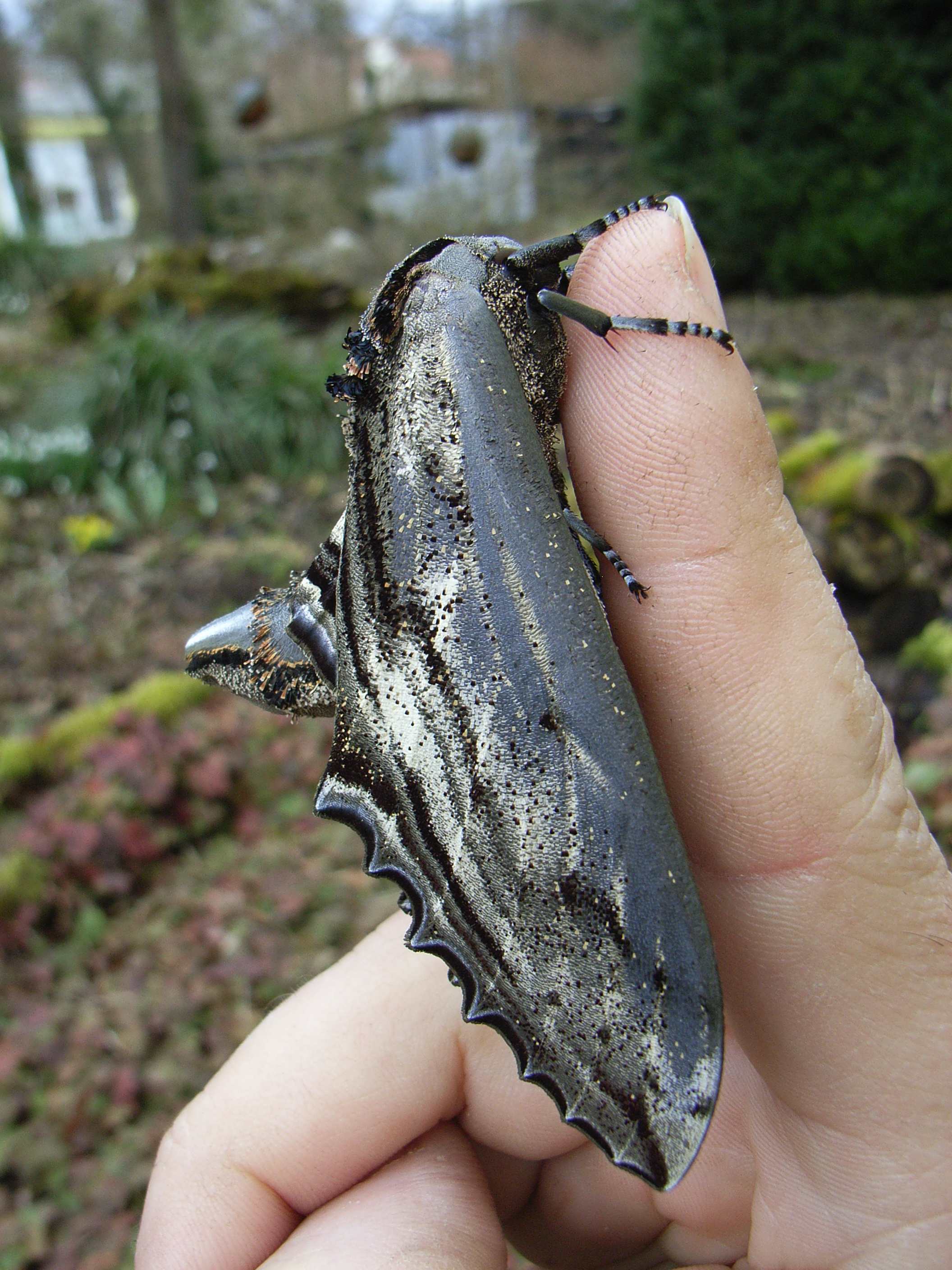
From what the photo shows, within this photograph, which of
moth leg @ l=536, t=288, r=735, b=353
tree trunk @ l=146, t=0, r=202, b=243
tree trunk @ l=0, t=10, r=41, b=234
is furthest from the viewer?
tree trunk @ l=0, t=10, r=41, b=234

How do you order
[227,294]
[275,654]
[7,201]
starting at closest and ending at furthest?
[275,654]
[227,294]
[7,201]

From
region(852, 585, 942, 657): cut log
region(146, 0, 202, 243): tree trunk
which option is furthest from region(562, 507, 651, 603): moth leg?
region(146, 0, 202, 243): tree trunk

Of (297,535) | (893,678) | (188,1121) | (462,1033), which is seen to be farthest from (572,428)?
(297,535)

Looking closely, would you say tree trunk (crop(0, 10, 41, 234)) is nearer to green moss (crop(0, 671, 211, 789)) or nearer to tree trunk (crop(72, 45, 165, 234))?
tree trunk (crop(72, 45, 165, 234))

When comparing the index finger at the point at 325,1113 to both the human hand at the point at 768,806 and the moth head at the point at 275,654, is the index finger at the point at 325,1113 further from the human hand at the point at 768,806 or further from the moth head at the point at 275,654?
the moth head at the point at 275,654

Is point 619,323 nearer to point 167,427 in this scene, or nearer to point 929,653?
point 929,653

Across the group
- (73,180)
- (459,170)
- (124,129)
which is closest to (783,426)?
(459,170)

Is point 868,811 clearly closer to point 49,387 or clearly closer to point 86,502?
point 86,502
